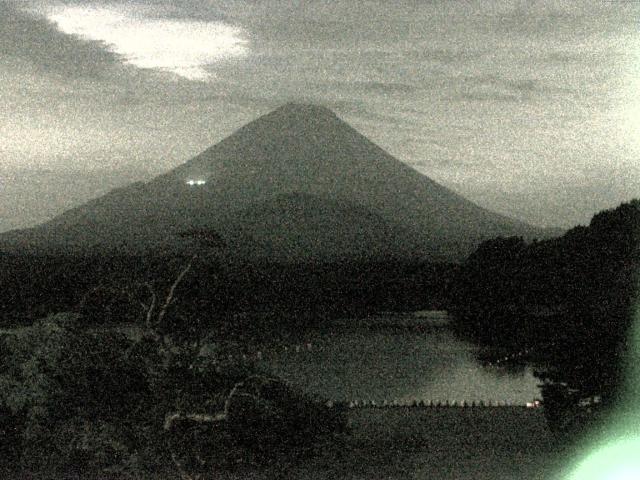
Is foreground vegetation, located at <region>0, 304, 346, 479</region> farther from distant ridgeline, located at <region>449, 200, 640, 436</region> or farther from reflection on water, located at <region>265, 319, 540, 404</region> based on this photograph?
reflection on water, located at <region>265, 319, 540, 404</region>

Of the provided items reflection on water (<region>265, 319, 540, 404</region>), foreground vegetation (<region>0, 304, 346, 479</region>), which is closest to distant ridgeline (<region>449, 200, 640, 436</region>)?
reflection on water (<region>265, 319, 540, 404</region>)

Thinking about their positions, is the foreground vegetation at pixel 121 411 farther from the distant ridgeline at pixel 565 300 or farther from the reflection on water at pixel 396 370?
the reflection on water at pixel 396 370

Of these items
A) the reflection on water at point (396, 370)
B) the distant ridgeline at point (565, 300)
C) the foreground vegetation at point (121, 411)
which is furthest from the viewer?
the reflection on water at point (396, 370)

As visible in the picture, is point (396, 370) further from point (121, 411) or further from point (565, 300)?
point (121, 411)

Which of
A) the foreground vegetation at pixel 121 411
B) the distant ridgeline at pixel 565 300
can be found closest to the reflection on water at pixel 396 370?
the distant ridgeline at pixel 565 300

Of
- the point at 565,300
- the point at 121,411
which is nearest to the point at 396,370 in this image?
the point at 565,300
